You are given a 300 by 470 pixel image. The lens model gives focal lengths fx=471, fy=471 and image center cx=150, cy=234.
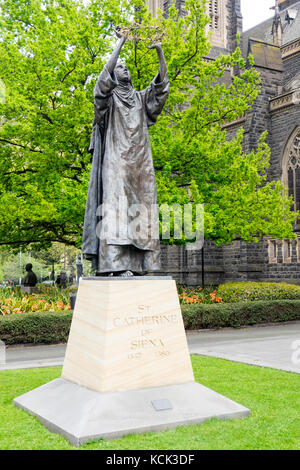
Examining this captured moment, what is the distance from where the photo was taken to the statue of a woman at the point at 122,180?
16.5ft

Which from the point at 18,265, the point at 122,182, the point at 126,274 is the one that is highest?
the point at 122,182

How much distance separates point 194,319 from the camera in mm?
12977

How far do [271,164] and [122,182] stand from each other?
801 inches

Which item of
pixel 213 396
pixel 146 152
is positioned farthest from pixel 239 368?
pixel 146 152

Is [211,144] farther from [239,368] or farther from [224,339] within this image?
[239,368]

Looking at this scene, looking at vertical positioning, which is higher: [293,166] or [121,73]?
[293,166]

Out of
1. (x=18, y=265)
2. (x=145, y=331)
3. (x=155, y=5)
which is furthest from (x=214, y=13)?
(x=145, y=331)

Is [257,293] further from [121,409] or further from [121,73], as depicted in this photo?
[121,409]

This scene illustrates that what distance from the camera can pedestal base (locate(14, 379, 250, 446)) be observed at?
3973 millimetres

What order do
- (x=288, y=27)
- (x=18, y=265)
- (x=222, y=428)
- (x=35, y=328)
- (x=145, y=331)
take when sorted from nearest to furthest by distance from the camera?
1. (x=222, y=428)
2. (x=145, y=331)
3. (x=35, y=328)
4. (x=288, y=27)
5. (x=18, y=265)

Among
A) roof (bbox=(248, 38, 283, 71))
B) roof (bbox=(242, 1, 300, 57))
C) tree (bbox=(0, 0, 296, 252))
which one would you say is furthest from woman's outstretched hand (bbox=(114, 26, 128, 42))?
roof (bbox=(242, 1, 300, 57))

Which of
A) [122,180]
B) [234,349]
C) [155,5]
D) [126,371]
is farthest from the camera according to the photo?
[155,5]

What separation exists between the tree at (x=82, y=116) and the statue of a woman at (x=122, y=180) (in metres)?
6.42

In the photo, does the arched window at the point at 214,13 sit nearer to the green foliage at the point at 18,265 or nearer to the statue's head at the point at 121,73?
the green foliage at the point at 18,265
